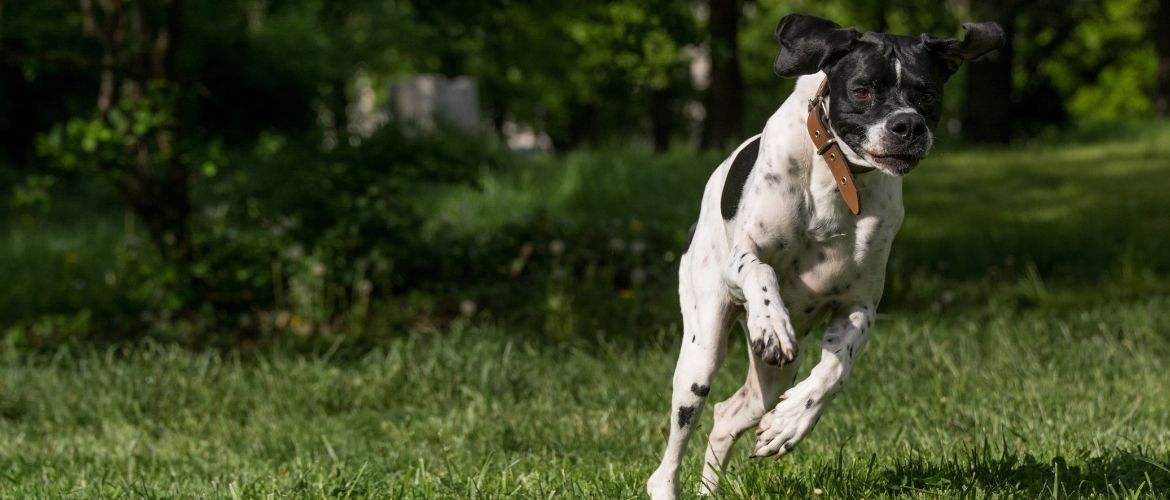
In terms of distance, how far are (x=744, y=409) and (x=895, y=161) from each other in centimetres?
95

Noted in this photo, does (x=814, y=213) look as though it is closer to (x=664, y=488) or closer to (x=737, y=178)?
(x=737, y=178)

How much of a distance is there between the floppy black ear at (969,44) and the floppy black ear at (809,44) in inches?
7.6

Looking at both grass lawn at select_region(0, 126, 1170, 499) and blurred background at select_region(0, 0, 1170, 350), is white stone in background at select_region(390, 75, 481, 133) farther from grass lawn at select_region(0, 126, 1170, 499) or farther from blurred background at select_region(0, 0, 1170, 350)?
grass lawn at select_region(0, 126, 1170, 499)

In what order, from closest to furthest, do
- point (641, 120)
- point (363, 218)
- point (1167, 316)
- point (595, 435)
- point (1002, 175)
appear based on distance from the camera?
1. point (595, 435)
2. point (1167, 316)
3. point (363, 218)
4. point (1002, 175)
5. point (641, 120)

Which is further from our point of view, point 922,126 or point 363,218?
point 363,218

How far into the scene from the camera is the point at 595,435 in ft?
15.9

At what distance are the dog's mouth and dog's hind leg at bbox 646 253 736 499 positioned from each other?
594mm

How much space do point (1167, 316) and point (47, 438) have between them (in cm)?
548

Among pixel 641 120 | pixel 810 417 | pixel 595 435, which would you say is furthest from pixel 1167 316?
pixel 641 120

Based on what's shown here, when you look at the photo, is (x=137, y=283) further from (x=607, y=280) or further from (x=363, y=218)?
(x=607, y=280)

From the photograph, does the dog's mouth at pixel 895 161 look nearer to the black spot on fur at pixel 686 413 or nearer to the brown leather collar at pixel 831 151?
the brown leather collar at pixel 831 151

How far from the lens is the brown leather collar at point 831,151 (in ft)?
10.4

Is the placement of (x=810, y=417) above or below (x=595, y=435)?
above

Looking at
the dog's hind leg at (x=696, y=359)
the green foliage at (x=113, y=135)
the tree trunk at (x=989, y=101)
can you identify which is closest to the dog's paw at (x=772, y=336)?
the dog's hind leg at (x=696, y=359)
